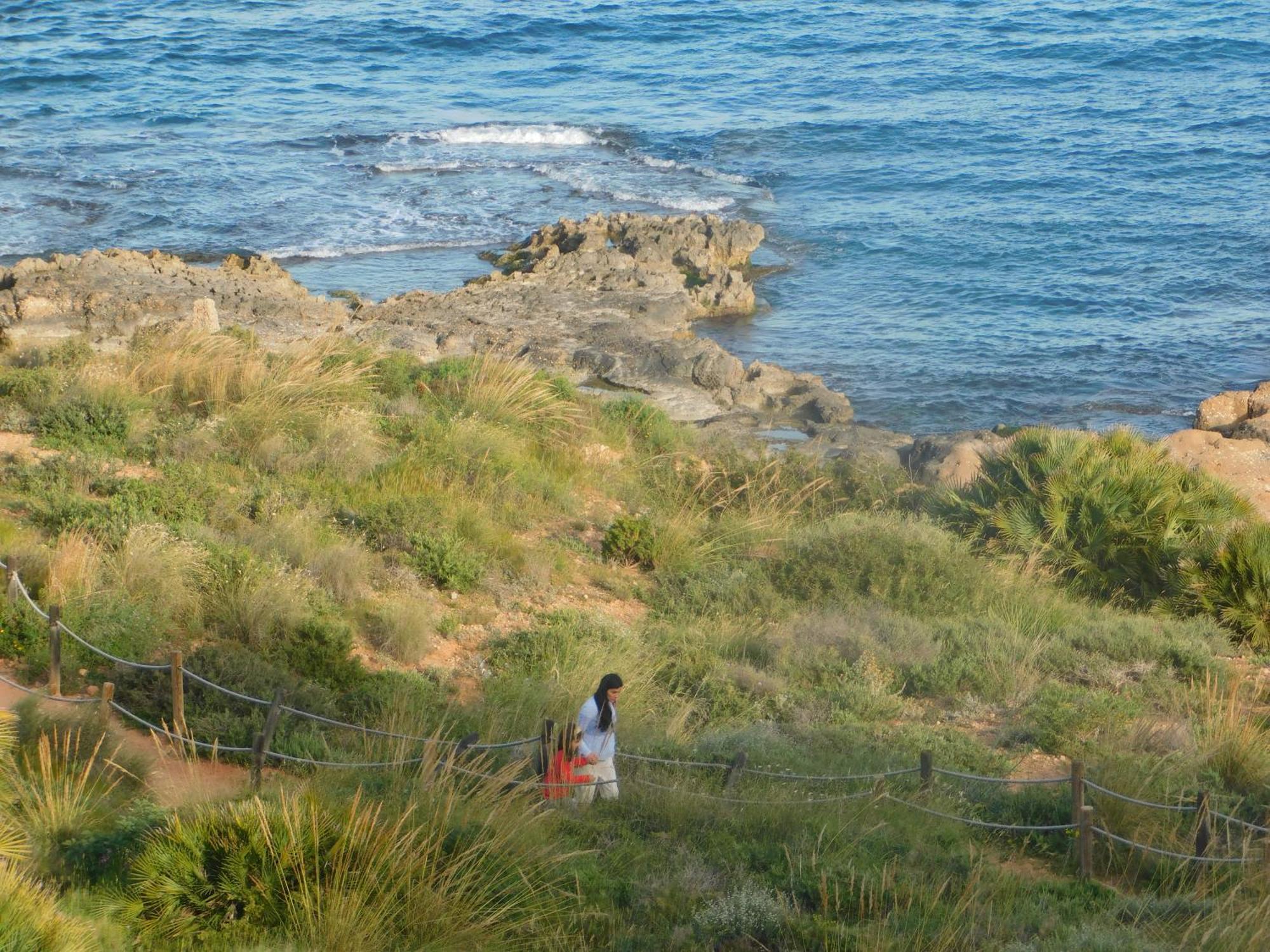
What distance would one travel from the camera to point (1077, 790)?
295 inches

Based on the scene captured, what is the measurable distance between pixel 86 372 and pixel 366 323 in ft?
24.2

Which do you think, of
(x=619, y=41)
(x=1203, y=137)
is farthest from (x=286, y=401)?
(x=619, y=41)

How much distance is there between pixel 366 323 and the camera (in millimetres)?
21844

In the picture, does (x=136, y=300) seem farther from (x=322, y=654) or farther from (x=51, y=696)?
(x=51, y=696)

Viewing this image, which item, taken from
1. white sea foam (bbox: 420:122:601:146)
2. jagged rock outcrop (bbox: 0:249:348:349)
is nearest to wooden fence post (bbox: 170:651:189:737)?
jagged rock outcrop (bbox: 0:249:348:349)

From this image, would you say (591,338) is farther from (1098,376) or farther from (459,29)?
(459,29)

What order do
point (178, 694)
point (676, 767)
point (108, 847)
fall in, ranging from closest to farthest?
point (108, 847)
point (178, 694)
point (676, 767)

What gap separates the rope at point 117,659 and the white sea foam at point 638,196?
77.7 feet

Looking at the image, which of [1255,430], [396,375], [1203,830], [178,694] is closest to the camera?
[1203,830]

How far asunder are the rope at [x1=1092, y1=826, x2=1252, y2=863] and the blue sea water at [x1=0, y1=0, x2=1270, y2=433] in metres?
13.9

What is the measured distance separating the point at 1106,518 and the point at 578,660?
20.5 ft

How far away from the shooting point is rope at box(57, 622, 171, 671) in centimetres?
829

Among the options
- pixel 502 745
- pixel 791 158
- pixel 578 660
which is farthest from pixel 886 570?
pixel 791 158

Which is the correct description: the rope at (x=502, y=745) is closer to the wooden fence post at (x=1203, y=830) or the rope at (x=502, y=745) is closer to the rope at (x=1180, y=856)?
the rope at (x=1180, y=856)
